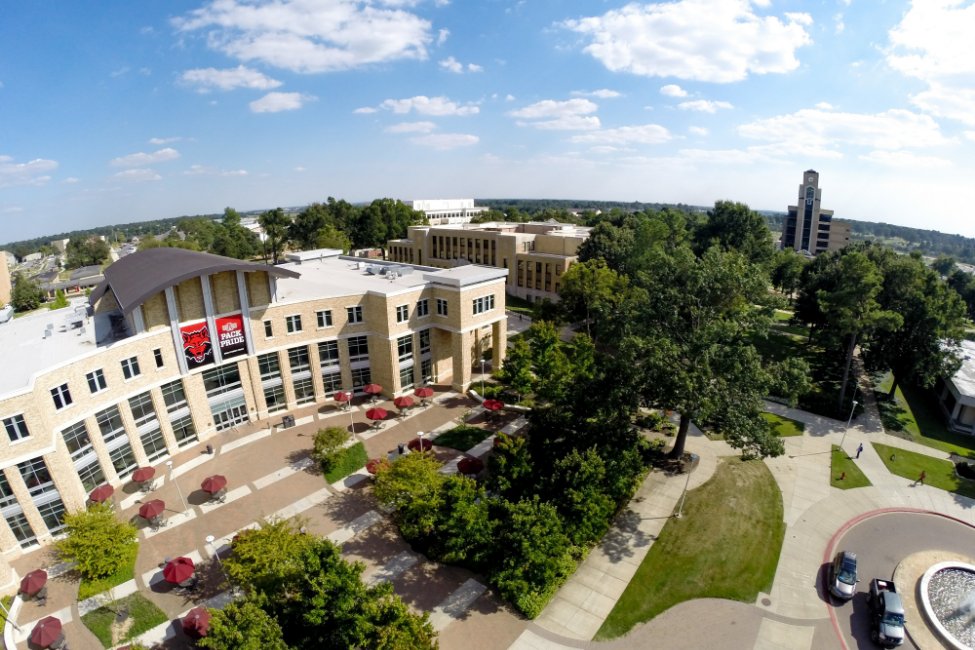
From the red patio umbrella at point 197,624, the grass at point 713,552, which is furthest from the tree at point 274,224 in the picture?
the grass at point 713,552

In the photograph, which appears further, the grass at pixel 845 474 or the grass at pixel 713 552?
the grass at pixel 845 474

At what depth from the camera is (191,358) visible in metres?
37.8

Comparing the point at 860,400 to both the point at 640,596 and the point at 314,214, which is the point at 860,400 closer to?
the point at 640,596

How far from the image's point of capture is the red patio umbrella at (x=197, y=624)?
862 inches

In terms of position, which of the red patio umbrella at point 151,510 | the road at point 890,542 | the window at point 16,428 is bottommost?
the road at point 890,542

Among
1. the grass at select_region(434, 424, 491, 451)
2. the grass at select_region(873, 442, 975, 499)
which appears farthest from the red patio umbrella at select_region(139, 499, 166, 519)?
the grass at select_region(873, 442, 975, 499)

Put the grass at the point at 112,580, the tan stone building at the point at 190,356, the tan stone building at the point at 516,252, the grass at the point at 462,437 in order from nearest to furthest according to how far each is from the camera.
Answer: the grass at the point at 112,580
the tan stone building at the point at 190,356
the grass at the point at 462,437
the tan stone building at the point at 516,252

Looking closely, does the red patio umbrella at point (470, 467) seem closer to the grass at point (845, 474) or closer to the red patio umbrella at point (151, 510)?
the red patio umbrella at point (151, 510)

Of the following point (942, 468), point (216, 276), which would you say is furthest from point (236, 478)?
point (942, 468)

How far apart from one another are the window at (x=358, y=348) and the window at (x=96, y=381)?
19.0m

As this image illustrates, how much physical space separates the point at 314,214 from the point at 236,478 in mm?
89429

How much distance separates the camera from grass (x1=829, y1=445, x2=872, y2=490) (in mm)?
34956

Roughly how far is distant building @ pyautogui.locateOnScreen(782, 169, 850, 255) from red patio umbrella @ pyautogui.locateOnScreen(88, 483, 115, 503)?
585 ft

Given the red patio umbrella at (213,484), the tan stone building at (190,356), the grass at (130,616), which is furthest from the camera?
the red patio umbrella at (213,484)
